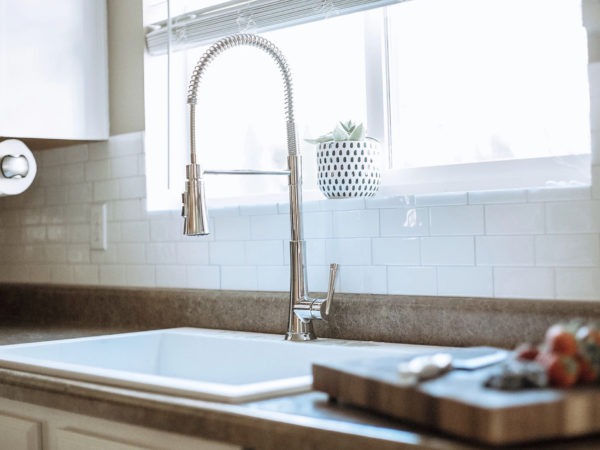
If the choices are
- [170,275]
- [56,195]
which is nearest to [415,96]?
[170,275]

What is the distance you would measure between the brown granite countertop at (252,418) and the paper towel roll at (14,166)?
912 mm

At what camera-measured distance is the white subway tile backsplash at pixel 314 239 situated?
161 centimetres

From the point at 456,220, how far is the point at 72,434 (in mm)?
841

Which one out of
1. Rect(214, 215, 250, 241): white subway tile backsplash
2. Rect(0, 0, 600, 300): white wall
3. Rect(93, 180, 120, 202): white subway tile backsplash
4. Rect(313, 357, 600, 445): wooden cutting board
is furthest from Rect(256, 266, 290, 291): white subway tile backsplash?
Rect(313, 357, 600, 445): wooden cutting board

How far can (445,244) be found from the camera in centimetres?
176

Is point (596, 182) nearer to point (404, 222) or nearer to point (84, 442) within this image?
point (404, 222)

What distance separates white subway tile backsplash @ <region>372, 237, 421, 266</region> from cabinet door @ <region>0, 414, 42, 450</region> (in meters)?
0.78

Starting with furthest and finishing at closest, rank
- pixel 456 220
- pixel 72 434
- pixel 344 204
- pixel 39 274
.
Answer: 1. pixel 39 274
2. pixel 344 204
3. pixel 456 220
4. pixel 72 434

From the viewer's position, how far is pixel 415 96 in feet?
6.49

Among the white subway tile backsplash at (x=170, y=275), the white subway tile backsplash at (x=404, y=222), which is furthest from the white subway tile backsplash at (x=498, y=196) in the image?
the white subway tile backsplash at (x=170, y=275)

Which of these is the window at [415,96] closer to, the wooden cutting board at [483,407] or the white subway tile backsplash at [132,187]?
the white subway tile backsplash at [132,187]

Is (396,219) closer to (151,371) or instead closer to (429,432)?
(151,371)

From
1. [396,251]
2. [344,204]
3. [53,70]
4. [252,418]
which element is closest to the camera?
[252,418]

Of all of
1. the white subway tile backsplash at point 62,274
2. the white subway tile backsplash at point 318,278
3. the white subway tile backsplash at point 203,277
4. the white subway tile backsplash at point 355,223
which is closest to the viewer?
the white subway tile backsplash at point 355,223
